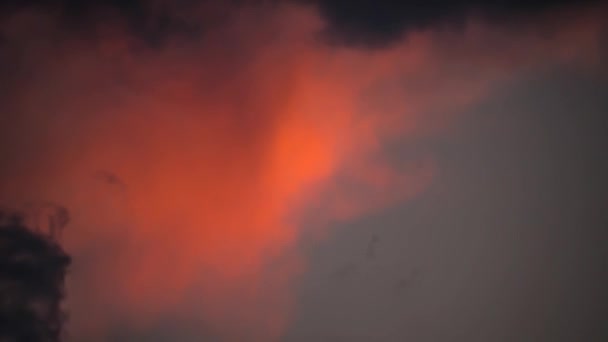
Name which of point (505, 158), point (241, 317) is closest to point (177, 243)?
point (241, 317)

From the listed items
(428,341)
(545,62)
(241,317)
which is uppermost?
(545,62)

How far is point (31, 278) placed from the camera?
49.9 ft

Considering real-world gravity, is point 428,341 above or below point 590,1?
below

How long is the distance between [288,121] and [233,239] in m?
3.47

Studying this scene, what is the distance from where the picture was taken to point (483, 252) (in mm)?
13156

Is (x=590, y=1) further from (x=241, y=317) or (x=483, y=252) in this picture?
(x=241, y=317)

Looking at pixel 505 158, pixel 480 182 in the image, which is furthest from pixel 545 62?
pixel 480 182

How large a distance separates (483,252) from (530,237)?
1.35m

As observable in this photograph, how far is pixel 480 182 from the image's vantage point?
13211 mm

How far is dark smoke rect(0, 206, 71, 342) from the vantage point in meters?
12.9

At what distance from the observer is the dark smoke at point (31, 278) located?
12.9m

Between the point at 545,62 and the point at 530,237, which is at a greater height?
the point at 545,62

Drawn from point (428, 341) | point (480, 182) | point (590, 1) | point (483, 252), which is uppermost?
point (590, 1)

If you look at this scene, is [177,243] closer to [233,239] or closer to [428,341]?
[233,239]
